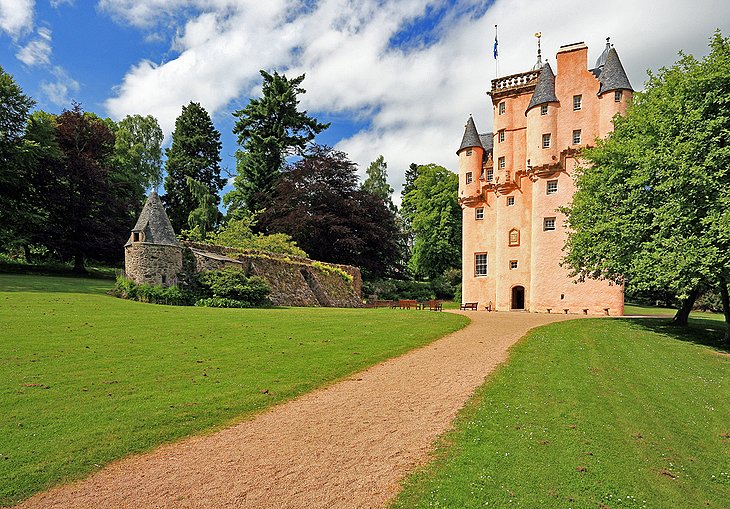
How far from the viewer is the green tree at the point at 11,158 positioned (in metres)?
29.5

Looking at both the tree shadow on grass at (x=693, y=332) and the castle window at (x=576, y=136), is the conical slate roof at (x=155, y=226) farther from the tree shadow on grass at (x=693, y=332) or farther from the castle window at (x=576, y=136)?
the castle window at (x=576, y=136)

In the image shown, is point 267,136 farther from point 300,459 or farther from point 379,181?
point 300,459

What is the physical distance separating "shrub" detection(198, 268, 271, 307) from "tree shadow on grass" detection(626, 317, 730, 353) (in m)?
18.7

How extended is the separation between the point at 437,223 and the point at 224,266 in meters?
29.0

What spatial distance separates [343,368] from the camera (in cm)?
1016

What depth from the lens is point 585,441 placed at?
637cm

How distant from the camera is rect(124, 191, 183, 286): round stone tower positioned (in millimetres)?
21828

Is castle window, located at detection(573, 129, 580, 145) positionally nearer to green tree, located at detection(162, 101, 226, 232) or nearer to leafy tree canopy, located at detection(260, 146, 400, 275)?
leafy tree canopy, located at detection(260, 146, 400, 275)

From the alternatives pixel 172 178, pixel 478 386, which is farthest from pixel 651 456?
pixel 172 178

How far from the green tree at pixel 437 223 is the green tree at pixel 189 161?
23.1m

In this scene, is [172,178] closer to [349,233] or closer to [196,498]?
[349,233]

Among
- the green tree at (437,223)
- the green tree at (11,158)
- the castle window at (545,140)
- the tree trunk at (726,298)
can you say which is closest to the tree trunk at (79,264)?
the green tree at (11,158)

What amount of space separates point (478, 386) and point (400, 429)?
10.3ft

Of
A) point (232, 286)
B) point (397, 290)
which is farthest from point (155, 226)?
point (397, 290)
